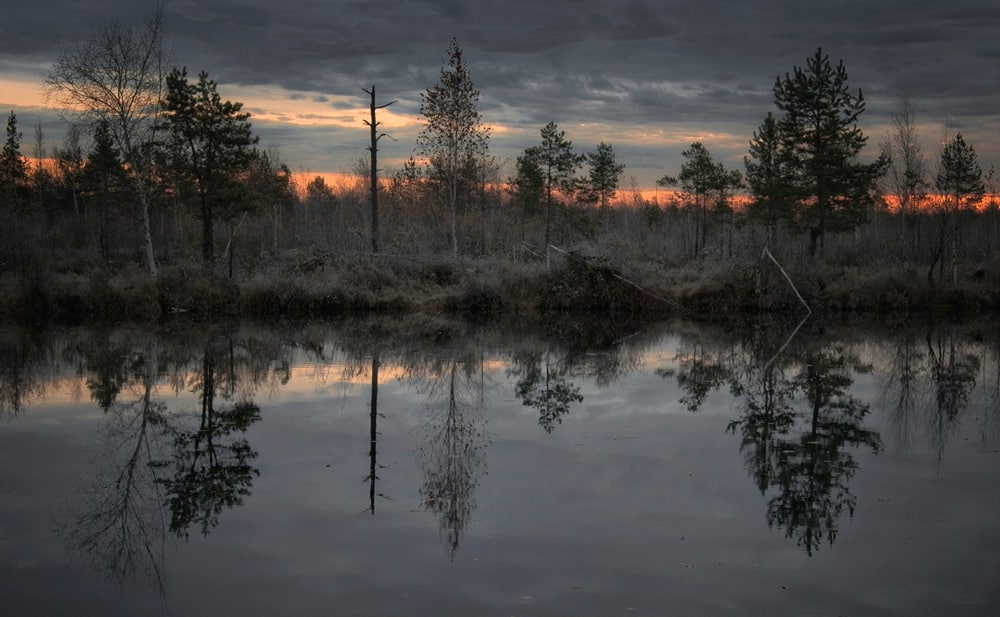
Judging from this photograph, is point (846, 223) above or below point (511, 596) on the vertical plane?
above

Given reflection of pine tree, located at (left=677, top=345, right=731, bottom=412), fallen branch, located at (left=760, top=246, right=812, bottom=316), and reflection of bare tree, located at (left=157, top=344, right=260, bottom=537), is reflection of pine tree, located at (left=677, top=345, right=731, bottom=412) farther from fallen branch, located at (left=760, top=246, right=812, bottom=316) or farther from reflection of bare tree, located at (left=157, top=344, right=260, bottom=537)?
fallen branch, located at (left=760, top=246, right=812, bottom=316)

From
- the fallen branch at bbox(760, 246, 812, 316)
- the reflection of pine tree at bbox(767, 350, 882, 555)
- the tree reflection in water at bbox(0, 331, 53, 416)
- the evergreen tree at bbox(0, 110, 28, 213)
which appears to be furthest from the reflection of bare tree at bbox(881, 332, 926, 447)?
the evergreen tree at bbox(0, 110, 28, 213)

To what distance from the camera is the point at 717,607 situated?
19.0 ft

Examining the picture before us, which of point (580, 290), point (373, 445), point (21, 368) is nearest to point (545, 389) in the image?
point (373, 445)

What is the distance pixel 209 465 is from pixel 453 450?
283 cm

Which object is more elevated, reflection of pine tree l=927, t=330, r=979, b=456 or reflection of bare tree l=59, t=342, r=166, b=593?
reflection of pine tree l=927, t=330, r=979, b=456

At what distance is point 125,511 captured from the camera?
8.03 meters

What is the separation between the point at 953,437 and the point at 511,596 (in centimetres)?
786

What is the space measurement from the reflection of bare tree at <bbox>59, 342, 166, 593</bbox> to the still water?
0.04 meters

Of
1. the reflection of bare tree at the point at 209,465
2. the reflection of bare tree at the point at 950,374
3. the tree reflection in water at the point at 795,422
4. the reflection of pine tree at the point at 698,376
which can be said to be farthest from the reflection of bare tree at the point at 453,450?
the reflection of bare tree at the point at 950,374

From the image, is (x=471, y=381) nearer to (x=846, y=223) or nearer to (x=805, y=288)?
(x=805, y=288)

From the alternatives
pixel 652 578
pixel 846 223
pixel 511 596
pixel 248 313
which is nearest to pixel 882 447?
pixel 652 578

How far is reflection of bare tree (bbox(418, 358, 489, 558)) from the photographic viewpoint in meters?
7.96

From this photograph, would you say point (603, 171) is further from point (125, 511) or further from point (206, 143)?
point (125, 511)
